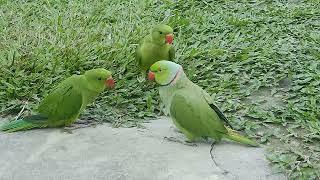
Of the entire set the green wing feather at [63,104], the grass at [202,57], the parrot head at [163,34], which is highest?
the parrot head at [163,34]

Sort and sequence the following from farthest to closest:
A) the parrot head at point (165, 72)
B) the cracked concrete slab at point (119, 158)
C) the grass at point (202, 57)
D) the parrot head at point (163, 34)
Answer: the parrot head at point (163, 34) → the grass at point (202, 57) → the parrot head at point (165, 72) → the cracked concrete slab at point (119, 158)

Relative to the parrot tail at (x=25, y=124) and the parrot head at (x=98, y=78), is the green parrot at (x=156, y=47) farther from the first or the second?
the parrot tail at (x=25, y=124)

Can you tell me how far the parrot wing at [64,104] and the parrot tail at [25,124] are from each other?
4 centimetres

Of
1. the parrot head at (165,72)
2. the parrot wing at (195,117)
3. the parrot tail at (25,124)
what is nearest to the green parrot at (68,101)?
the parrot tail at (25,124)

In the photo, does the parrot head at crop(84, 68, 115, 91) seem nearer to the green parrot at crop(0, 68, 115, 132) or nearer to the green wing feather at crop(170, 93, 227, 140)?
the green parrot at crop(0, 68, 115, 132)

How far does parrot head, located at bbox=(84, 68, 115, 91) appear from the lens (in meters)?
2.90

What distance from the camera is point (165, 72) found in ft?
9.32

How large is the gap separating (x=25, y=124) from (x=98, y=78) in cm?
45

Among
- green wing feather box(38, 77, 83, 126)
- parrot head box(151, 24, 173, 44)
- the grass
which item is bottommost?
the grass

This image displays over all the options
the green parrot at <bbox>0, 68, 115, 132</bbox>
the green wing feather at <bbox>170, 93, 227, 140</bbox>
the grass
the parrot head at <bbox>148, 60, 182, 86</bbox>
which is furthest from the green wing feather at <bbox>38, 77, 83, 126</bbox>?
the green wing feather at <bbox>170, 93, 227, 140</bbox>

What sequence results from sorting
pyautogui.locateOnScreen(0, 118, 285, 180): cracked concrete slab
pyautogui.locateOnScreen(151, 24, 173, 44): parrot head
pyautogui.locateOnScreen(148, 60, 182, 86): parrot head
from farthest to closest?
pyautogui.locateOnScreen(151, 24, 173, 44): parrot head → pyautogui.locateOnScreen(148, 60, 182, 86): parrot head → pyautogui.locateOnScreen(0, 118, 285, 180): cracked concrete slab

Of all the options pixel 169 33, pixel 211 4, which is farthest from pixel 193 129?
pixel 211 4

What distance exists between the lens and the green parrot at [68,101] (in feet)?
9.52

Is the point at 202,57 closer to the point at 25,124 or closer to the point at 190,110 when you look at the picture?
the point at 190,110
